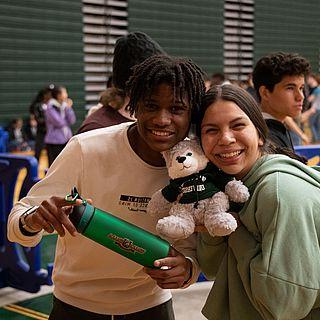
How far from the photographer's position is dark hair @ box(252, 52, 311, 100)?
302 centimetres

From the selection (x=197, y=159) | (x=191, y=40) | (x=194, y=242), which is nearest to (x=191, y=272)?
(x=194, y=242)

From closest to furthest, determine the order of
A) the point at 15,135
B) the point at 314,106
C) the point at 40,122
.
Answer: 1. the point at 40,122
2. the point at 15,135
3. the point at 314,106

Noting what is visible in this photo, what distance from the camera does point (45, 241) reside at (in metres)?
5.80

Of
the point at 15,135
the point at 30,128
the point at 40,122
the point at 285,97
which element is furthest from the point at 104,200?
the point at 30,128

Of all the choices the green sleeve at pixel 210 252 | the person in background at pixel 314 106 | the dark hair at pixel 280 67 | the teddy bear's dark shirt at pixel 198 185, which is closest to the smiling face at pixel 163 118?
the teddy bear's dark shirt at pixel 198 185

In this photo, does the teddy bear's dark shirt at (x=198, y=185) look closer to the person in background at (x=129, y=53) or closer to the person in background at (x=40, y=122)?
the person in background at (x=129, y=53)

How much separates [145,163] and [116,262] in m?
0.35

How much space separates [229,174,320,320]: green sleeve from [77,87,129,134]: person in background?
1.65 meters

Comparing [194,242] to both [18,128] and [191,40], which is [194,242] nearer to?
[18,128]

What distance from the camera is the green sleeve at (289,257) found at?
1.51 metres

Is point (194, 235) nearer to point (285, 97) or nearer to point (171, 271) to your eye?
point (171, 271)

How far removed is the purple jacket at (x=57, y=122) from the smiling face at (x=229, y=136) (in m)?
6.93

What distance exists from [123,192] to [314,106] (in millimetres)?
11304

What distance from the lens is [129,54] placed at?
2715 millimetres
